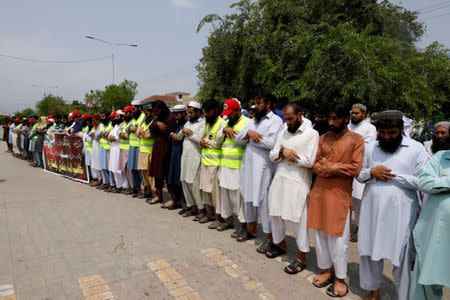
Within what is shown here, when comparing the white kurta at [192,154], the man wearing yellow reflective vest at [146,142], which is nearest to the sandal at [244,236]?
the white kurta at [192,154]

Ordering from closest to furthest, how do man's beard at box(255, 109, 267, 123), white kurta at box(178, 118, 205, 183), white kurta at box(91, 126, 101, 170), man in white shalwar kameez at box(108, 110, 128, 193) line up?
man's beard at box(255, 109, 267, 123)
white kurta at box(178, 118, 205, 183)
man in white shalwar kameez at box(108, 110, 128, 193)
white kurta at box(91, 126, 101, 170)

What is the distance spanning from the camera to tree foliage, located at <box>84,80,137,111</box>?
35438 millimetres

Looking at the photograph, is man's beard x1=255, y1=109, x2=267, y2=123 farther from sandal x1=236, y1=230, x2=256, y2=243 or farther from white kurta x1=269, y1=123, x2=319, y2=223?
sandal x1=236, y1=230, x2=256, y2=243

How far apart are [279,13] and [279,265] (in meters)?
9.28

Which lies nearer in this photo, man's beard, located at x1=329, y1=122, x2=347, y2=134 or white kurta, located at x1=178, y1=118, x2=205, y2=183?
man's beard, located at x1=329, y1=122, x2=347, y2=134

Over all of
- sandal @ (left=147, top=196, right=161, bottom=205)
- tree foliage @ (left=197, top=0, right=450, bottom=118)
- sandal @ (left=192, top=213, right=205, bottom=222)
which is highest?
tree foliage @ (left=197, top=0, right=450, bottom=118)

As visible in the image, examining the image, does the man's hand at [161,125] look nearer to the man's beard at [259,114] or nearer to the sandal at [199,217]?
the sandal at [199,217]

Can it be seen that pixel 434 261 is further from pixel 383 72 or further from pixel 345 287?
pixel 383 72

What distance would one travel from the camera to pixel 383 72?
7.95m

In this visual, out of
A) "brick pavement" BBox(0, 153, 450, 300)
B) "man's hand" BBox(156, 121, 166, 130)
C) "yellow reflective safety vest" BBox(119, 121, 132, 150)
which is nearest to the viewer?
"brick pavement" BBox(0, 153, 450, 300)

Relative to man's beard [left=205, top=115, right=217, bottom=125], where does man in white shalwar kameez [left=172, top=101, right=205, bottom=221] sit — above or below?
below

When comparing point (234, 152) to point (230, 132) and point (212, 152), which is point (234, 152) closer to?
point (230, 132)

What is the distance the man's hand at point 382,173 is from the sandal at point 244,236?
2167 millimetres

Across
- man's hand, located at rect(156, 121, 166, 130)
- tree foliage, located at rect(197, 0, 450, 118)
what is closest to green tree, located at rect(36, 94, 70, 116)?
tree foliage, located at rect(197, 0, 450, 118)
